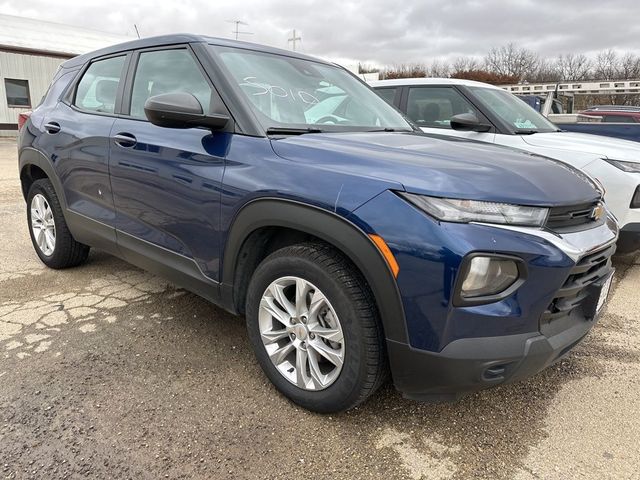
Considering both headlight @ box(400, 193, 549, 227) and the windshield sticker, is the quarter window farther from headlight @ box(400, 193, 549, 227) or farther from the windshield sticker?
headlight @ box(400, 193, 549, 227)

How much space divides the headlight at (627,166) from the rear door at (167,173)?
3.68 m

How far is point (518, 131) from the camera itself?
520cm

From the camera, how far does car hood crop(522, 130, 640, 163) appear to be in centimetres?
458

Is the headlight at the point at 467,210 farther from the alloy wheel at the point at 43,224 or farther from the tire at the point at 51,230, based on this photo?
the alloy wheel at the point at 43,224

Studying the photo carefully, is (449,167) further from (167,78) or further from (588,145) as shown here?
(588,145)

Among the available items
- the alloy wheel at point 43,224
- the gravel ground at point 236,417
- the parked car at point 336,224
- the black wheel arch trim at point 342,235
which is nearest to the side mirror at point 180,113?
the parked car at point 336,224

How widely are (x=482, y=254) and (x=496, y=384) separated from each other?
550 mm

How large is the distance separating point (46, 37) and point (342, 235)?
95.5 ft

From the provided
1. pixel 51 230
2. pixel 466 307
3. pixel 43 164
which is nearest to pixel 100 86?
pixel 43 164

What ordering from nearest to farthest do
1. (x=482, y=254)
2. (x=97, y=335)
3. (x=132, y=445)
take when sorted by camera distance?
(x=482, y=254) → (x=132, y=445) → (x=97, y=335)

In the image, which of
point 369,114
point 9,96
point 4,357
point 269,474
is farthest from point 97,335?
point 9,96

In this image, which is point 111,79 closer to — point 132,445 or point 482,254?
point 132,445

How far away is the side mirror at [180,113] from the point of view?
241 centimetres

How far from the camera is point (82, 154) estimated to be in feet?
11.3
